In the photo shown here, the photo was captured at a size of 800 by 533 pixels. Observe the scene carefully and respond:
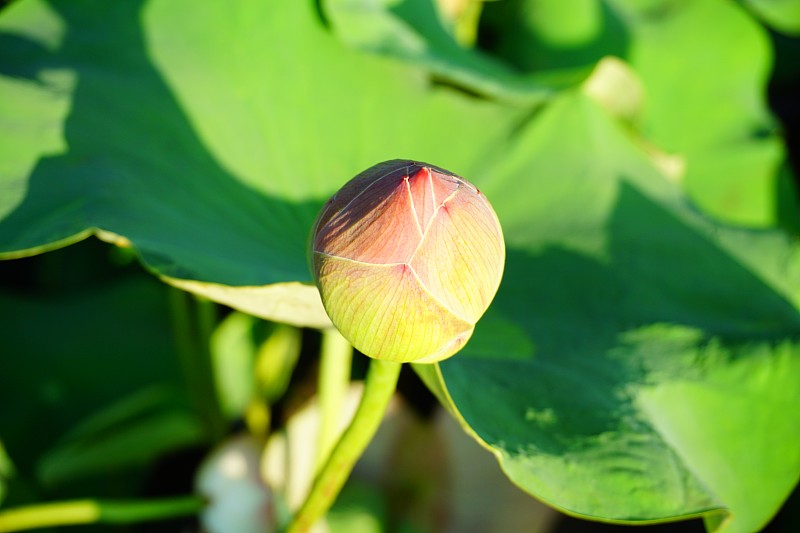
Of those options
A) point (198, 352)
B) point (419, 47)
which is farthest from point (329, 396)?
point (419, 47)

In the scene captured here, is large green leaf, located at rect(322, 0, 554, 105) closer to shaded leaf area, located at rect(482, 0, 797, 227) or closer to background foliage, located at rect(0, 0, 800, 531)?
background foliage, located at rect(0, 0, 800, 531)

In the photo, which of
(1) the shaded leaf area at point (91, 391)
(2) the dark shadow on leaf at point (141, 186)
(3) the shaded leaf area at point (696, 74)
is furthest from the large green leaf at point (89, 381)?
(3) the shaded leaf area at point (696, 74)

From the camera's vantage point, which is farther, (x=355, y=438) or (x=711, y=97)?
(x=711, y=97)

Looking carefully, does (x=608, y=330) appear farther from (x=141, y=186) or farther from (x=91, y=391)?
(x=91, y=391)

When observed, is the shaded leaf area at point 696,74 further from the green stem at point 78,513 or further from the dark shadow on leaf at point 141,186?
the green stem at point 78,513

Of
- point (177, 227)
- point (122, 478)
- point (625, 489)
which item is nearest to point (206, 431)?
point (122, 478)

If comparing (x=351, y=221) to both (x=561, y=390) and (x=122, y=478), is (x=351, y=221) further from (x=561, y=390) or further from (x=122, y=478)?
(x=122, y=478)
